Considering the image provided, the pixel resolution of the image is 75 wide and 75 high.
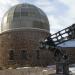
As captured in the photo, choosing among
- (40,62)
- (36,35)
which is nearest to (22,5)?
(36,35)

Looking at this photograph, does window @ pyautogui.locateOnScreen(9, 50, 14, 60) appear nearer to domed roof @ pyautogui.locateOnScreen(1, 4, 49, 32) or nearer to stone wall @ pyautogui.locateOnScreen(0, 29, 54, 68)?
stone wall @ pyautogui.locateOnScreen(0, 29, 54, 68)

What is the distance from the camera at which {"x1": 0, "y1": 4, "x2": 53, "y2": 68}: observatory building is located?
41125 mm

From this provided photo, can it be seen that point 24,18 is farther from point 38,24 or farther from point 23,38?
point 23,38

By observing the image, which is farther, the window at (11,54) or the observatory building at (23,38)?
the window at (11,54)

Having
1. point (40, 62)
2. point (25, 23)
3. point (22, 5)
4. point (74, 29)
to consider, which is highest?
point (22, 5)

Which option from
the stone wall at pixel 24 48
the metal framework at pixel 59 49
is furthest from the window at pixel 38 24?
the metal framework at pixel 59 49

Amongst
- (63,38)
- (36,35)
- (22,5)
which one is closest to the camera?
(63,38)

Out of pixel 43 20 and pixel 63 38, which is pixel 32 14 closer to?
pixel 43 20

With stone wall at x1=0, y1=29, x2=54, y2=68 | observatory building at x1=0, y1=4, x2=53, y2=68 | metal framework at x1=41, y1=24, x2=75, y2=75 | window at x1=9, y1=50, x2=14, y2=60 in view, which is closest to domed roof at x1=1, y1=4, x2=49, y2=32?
observatory building at x1=0, y1=4, x2=53, y2=68

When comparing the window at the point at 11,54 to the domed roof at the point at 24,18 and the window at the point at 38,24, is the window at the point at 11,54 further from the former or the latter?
the window at the point at 38,24

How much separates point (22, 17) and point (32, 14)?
1.66 metres

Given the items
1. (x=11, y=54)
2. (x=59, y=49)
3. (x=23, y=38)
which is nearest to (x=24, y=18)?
(x=23, y=38)

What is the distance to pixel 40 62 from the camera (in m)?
41.9

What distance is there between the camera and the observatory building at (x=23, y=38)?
4112 cm
